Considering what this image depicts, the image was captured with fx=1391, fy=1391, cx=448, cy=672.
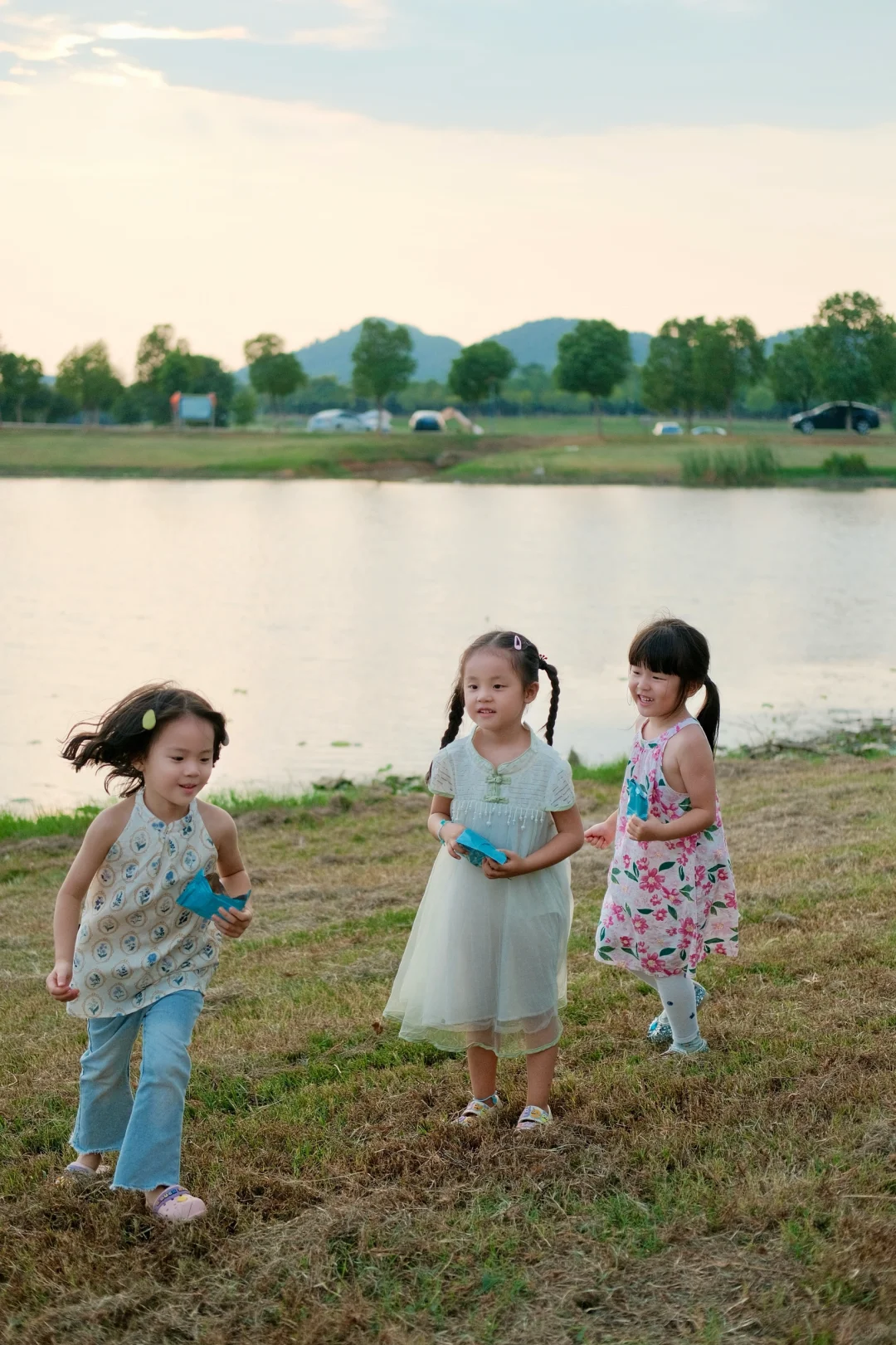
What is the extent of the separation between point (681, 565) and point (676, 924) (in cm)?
2539

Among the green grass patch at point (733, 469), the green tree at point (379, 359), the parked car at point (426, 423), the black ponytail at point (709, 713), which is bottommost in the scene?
the black ponytail at point (709, 713)

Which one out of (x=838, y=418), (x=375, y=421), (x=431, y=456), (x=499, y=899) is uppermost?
(x=375, y=421)

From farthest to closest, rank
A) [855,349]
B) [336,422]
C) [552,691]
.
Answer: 1. [336,422]
2. [855,349]
3. [552,691]

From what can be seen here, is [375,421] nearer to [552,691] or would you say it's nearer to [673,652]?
[673,652]

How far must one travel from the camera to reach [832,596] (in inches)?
952

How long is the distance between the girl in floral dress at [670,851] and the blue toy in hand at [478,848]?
591mm

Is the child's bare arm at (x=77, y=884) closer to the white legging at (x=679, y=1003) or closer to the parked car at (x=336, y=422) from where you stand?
the white legging at (x=679, y=1003)

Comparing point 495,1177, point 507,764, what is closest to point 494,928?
point 507,764

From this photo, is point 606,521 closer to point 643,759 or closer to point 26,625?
point 26,625

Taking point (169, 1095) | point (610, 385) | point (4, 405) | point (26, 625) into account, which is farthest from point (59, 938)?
point (4, 405)

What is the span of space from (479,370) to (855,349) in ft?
114

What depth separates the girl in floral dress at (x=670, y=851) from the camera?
443 cm

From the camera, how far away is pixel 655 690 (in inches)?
175

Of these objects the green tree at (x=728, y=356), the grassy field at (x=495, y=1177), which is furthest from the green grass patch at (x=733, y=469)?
the grassy field at (x=495, y=1177)
